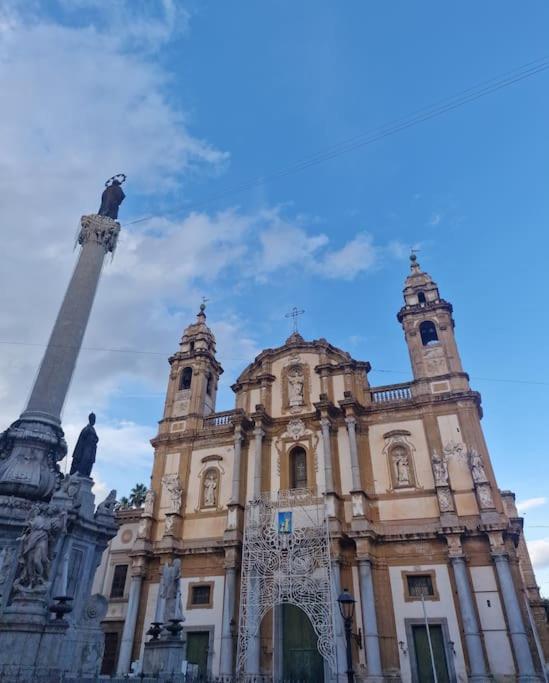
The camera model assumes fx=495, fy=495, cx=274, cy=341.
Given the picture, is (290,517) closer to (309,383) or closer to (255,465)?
(255,465)

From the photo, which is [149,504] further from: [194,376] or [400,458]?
[400,458]

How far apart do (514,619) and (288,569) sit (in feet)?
26.8

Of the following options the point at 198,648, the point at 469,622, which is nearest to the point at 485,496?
the point at 469,622

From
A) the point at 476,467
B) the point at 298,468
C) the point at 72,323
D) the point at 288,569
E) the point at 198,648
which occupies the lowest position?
the point at 198,648

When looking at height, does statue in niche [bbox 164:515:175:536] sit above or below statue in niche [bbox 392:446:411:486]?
below

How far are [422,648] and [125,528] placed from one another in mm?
15639

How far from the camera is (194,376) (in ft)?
93.7

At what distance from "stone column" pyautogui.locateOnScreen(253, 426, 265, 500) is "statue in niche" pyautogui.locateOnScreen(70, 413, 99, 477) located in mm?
10977

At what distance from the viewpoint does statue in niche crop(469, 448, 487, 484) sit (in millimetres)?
19562

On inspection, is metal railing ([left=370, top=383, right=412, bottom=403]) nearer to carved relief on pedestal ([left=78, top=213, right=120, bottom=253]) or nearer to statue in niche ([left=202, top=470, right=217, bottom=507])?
statue in niche ([left=202, top=470, right=217, bottom=507])

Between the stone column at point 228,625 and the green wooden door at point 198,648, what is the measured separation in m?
1.08

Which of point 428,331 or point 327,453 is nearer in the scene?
point 327,453

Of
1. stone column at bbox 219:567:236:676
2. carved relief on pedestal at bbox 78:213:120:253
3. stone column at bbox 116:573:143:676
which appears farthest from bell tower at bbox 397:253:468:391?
stone column at bbox 116:573:143:676

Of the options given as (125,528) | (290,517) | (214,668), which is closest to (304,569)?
(290,517)
